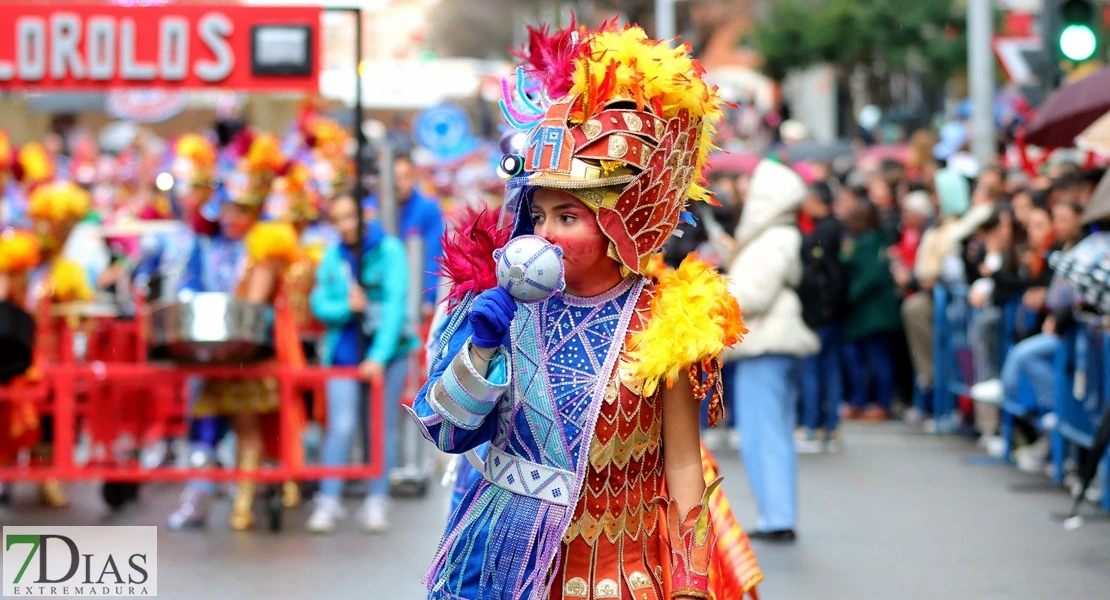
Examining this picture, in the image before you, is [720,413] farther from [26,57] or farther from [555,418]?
[26,57]

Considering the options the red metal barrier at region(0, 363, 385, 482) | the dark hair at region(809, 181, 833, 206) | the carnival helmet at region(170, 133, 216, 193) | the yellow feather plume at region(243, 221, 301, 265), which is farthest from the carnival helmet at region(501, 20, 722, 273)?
the dark hair at region(809, 181, 833, 206)

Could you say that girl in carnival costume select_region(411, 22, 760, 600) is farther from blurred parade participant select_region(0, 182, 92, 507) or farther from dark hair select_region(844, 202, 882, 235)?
dark hair select_region(844, 202, 882, 235)

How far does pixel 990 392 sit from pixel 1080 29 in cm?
287

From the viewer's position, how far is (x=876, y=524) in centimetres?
985

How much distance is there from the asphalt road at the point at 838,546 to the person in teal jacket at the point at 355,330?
0.26 m

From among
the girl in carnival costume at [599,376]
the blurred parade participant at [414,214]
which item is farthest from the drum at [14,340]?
the girl in carnival costume at [599,376]

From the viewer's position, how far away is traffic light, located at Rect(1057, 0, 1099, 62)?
12.8 m

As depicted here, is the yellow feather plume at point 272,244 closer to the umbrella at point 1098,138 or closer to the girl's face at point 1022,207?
the umbrella at point 1098,138

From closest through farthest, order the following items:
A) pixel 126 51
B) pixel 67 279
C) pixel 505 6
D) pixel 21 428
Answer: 1. pixel 126 51
2. pixel 21 428
3. pixel 67 279
4. pixel 505 6

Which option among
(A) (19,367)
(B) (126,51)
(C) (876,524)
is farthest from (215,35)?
(C) (876,524)

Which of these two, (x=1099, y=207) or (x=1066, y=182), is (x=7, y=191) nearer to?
(x=1066, y=182)

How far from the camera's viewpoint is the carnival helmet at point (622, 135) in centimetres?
406

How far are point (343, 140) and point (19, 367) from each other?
15.1 ft

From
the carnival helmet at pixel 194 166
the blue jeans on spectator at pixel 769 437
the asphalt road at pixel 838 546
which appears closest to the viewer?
the asphalt road at pixel 838 546
